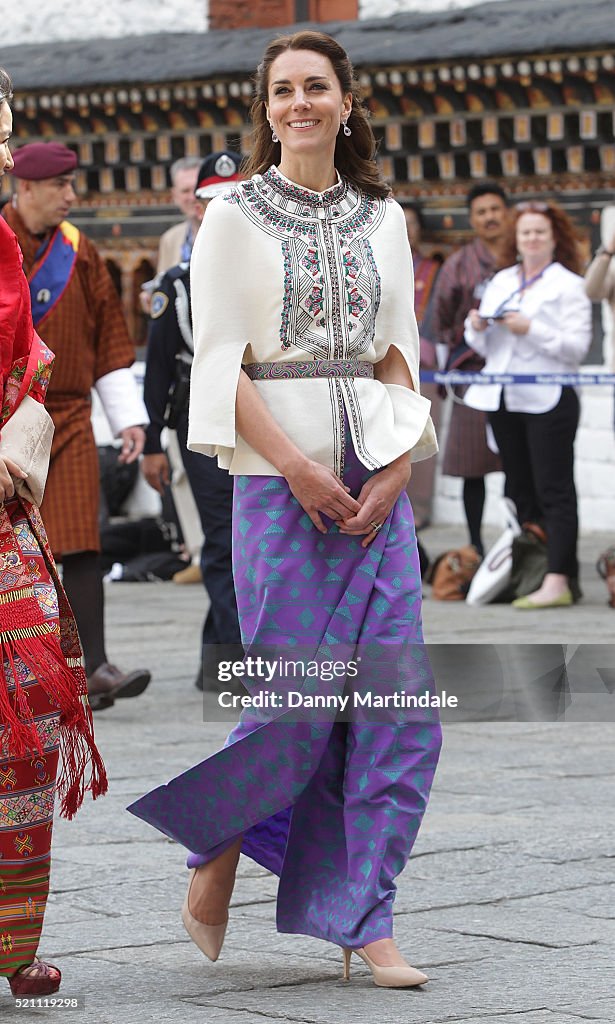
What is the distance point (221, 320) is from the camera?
375 cm

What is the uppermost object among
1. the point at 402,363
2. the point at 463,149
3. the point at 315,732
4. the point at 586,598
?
the point at 463,149

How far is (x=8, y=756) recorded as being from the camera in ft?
11.4

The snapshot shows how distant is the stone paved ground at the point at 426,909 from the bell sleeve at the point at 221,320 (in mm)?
978

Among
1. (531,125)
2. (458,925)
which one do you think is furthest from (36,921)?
(531,125)

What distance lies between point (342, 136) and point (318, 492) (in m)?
0.72

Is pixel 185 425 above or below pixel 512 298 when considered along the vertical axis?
below

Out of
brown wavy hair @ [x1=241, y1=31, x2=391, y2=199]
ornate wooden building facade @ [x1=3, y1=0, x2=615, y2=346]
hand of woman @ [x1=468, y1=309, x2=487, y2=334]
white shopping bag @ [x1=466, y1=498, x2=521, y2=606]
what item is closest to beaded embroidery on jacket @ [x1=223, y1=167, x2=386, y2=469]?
brown wavy hair @ [x1=241, y1=31, x2=391, y2=199]

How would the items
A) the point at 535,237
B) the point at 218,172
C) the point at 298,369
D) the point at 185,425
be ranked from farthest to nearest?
the point at 535,237
the point at 185,425
the point at 218,172
the point at 298,369

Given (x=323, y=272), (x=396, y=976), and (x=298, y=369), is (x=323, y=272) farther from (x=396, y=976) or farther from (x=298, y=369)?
(x=396, y=976)

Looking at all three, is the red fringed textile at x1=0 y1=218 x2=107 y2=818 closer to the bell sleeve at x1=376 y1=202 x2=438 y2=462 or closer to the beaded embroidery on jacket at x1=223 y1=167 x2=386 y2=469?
the beaded embroidery on jacket at x1=223 y1=167 x2=386 y2=469

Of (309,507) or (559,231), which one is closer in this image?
(309,507)

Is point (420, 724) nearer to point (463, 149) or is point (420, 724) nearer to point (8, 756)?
point (8, 756)

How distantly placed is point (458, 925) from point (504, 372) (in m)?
5.61

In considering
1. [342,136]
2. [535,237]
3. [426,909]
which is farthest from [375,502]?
[535,237]
